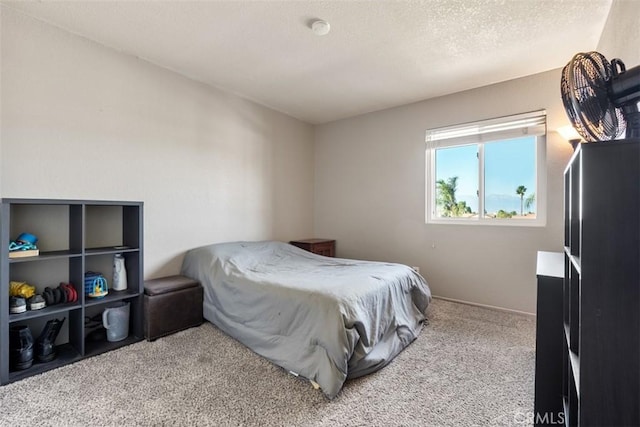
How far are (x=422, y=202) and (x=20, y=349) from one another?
12.3 feet

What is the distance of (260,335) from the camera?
2160mm

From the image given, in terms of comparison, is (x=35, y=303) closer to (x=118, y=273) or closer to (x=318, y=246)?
(x=118, y=273)

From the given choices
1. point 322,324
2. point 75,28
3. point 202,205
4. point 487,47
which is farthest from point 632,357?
point 75,28

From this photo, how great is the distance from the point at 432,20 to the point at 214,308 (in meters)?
2.89

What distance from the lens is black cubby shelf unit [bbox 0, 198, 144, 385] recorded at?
5.83 ft

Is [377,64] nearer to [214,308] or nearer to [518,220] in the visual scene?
[518,220]

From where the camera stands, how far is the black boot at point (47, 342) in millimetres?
1958

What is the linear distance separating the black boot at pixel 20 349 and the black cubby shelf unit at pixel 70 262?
0.14 feet

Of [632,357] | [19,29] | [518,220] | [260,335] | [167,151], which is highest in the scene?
[19,29]

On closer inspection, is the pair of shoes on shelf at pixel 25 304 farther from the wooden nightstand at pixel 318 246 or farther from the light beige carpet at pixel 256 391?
the wooden nightstand at pixel 318 246

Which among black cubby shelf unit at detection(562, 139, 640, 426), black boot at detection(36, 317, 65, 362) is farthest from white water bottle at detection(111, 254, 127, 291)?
black cubby shelf unit at detection(562, 139, 640, 426)

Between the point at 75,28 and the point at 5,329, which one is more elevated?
the point at 75,28

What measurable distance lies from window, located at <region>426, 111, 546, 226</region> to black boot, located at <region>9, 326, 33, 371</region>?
373cm

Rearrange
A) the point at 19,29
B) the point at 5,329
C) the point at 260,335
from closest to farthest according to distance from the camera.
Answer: the point at 5,329 < the point at 19,29 < the point at 260,335
